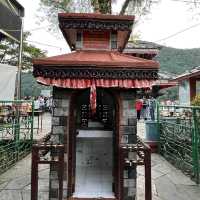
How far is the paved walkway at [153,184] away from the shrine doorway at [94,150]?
→ 0.67 meters

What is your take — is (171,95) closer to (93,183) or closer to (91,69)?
(93,183)

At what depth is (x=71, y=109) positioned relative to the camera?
544 centimetres

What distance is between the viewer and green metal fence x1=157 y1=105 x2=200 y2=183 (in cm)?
683

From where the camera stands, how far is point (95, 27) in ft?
18.5

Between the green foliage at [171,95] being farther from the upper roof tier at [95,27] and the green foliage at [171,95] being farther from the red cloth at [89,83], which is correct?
the red cloth at [89,83]

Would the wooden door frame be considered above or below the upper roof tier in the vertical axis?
below

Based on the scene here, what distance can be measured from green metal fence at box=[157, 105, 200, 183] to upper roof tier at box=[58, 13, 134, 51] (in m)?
2.35

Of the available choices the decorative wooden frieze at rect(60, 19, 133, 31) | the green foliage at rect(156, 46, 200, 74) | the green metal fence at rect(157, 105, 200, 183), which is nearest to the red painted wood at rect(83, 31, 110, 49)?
the decorative wooden frieze at rect(60, 19, 133, 31)

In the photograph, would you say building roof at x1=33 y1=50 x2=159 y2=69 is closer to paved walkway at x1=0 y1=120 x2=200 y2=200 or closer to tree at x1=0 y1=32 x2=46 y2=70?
paved walkway at x1=0 y1=120 x2=200 y2=200

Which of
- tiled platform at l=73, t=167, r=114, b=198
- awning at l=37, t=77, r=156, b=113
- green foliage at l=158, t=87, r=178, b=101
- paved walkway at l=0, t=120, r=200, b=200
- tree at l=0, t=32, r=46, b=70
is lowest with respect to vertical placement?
paved walkway at l=0, t=120, r=200, b=200

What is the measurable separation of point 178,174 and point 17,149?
15.5ft

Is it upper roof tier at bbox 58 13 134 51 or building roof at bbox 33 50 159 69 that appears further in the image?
upper roof tier at bbox 58 13 134 51

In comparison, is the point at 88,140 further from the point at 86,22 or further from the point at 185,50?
the point at 185,50

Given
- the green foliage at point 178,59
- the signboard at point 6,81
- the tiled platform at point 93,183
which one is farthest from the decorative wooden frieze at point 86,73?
the green foliage at point 178,59
